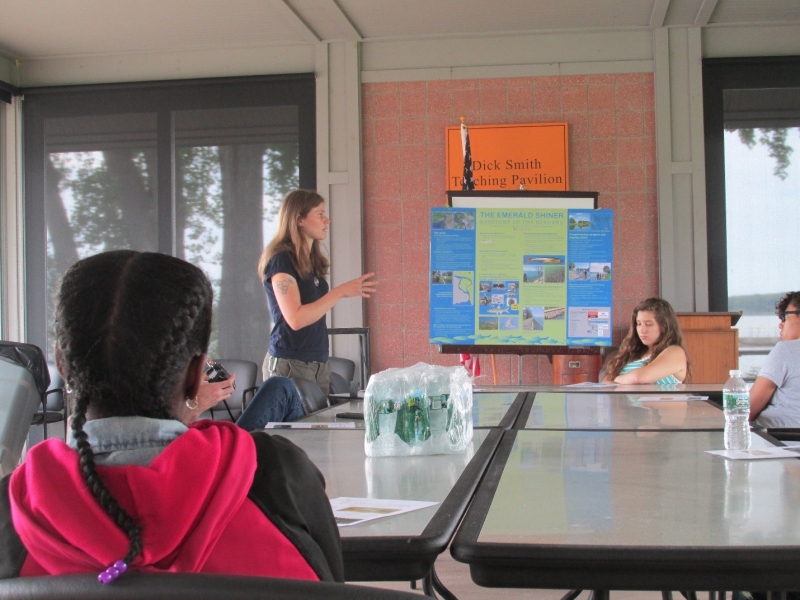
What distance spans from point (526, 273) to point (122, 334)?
148 inches

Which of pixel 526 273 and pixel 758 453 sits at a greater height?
pixel 526 273

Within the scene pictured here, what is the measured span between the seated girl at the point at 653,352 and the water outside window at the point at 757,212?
2065mm

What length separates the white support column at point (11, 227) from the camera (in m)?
6.45

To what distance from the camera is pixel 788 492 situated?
1.38 metres

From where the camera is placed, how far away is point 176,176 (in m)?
6.36

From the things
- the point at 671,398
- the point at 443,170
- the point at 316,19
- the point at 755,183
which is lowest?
the point at 671,398

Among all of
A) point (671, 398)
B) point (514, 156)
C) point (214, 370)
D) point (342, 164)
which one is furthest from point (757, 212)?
point (214, 370)

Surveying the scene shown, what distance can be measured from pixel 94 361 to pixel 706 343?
16.3ft

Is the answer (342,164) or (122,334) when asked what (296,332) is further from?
(342,164)

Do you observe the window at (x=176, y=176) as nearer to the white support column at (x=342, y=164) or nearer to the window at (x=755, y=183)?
the white support column at (x=342, y=164)

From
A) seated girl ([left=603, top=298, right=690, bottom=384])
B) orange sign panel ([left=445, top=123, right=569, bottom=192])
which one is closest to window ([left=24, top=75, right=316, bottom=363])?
orange sign panel ([left=445, top=123, right=569, bottom=192])

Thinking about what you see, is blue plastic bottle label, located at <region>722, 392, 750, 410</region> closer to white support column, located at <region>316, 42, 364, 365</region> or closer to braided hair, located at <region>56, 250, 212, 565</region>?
braided hair, located at <region>56, 250, 212, 565</region>

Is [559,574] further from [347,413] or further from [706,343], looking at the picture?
[706,343]

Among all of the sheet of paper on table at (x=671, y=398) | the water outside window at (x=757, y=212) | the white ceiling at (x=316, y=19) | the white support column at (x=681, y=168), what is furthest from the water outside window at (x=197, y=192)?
the sheet of paper on table at (x=671, y=398)
